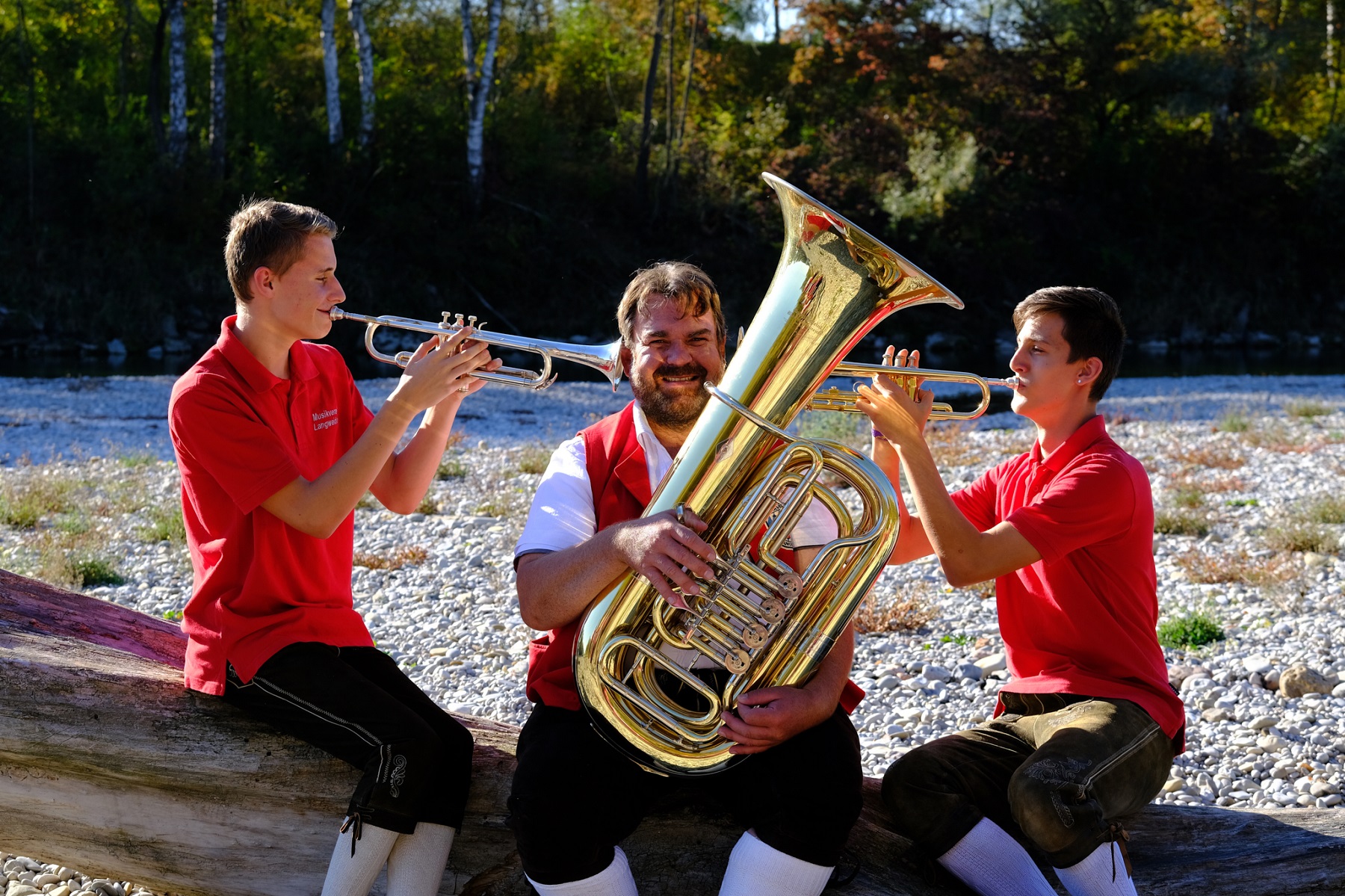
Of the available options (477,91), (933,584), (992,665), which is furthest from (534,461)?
(477,91)

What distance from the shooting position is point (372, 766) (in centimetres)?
281

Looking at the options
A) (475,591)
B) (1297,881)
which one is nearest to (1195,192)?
(475,591)

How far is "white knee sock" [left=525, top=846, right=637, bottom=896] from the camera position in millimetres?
2635

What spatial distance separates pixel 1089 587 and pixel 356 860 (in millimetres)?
1980

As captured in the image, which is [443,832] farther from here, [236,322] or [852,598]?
[236,322]

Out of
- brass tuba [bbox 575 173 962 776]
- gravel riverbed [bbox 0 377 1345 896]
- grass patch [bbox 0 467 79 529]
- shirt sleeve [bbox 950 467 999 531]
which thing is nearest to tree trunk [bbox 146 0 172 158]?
gravel riverbed [bbox 0 377 1345 896]

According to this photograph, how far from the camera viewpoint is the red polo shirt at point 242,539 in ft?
9.71

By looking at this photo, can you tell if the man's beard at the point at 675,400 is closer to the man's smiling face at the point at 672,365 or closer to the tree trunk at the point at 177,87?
the man's smiling face at the point at 672,365

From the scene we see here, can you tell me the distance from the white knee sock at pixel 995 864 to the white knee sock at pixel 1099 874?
6 centimetres

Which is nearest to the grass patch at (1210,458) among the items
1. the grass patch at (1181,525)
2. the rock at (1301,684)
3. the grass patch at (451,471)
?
the grass patch at (1181,525)

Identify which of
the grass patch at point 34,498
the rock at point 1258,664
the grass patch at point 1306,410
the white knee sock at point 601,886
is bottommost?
the grass patch at point 34,498

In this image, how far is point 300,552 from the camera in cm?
311

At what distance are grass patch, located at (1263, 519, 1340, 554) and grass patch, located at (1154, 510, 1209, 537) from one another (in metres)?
0.48

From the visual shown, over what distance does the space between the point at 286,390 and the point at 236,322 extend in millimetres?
225
